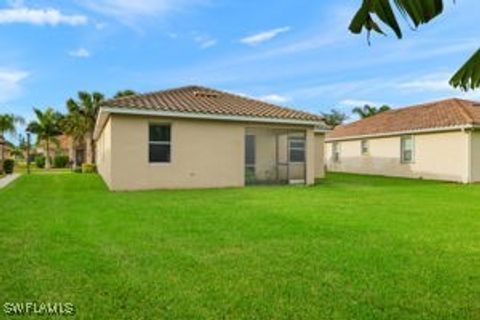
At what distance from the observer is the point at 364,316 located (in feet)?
15.4

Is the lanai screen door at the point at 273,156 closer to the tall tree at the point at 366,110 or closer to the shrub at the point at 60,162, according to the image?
the tall tree at the point at 366,110

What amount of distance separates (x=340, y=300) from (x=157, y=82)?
107ft

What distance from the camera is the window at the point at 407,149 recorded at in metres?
28.0

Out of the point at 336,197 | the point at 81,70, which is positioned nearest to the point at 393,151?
the point at 336,197

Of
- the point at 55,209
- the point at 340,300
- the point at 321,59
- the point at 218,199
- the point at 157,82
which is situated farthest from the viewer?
the point at 157,82

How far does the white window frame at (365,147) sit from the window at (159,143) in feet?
57.8

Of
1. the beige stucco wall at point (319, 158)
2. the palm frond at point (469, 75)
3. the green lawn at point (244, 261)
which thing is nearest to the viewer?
the palm frond at point (469, 75)

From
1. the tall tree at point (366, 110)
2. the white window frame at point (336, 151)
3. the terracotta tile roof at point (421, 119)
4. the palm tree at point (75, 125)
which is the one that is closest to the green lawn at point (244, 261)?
the terracotta tile roof at point (421, 119)

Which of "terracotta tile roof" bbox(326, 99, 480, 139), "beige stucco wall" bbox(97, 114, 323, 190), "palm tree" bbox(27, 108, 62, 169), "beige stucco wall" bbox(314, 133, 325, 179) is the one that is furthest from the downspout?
"palm tree" bbox(27, 108, 62, 169)

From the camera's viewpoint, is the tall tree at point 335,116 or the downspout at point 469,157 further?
the tall tree at point 335,116

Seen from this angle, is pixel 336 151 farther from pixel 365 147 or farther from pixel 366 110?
pixel 366 110

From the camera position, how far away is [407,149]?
28.5 m

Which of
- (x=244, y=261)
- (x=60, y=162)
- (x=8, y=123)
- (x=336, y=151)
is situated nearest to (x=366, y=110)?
(x=336, y=151)

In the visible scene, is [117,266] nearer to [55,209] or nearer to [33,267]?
[33,267]
